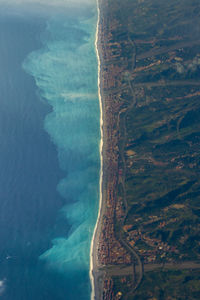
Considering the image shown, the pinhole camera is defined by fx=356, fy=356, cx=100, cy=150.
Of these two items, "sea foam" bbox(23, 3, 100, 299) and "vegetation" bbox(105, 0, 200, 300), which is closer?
"vegetation" bbox(105, 0, 200, 300)

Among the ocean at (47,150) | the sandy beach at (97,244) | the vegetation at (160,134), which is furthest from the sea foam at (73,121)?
the vegetation at (160,134)

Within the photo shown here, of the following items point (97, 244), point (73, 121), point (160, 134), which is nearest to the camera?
point (97, 244)

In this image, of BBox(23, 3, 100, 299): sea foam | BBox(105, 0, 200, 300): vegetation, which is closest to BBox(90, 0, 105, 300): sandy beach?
BBox(23, 3, 100, 299): sea foam

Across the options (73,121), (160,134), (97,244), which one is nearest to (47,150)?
(73,121)

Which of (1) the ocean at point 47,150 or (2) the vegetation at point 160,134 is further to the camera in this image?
(2) the vegetation at point 160,134

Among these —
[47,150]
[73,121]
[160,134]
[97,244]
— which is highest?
[73,121]

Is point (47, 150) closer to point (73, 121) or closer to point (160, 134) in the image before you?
point (73, 121)

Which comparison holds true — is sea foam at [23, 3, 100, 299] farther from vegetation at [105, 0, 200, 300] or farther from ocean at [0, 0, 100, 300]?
vegetation at [105, 0, 200, 300]

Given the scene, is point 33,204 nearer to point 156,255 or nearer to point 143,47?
point 156,255

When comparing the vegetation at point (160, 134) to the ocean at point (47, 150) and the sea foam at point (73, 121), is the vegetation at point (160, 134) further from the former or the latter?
the ocean at point (47, 150)
